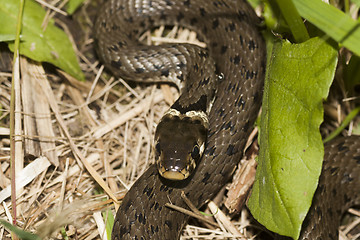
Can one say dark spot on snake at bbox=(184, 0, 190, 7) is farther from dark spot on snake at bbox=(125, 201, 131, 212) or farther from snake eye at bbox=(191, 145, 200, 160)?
dark spot on snake at bbox=(125, 201, 131, 212)

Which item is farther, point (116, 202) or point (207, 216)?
point (207, 216)

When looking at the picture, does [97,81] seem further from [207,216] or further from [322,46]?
[322,46]

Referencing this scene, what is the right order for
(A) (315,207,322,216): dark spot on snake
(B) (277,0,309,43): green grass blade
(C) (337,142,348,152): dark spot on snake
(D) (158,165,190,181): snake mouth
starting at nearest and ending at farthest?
(B) (277,0,309,43): green grass blade
(D) (158,165,190,181): snake mouth
(A) (315,207,322,216): dark spot on snake
(C) (337,142,348,152): dark spot on snake

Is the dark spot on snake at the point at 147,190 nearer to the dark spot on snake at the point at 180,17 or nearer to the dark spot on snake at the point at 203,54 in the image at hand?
the dark spot on snake at the point at 203,54

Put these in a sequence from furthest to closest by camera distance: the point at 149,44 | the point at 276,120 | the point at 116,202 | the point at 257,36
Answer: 1. the point at 149,44
2. the point at 257,36
3. the point at 116,202
4. the point at 276,120

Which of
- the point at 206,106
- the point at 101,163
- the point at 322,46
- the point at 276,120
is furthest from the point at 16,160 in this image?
the point at 322,46

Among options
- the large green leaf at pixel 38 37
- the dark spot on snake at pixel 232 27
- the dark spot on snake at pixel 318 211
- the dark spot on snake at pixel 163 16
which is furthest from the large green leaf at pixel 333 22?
the large green leaf at pixel 38 37

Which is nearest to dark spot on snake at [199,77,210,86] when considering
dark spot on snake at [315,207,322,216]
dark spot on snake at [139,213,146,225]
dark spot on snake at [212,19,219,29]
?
dark spot on snake at [212,19,219,29]

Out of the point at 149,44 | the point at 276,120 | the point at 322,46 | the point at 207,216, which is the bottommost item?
the point at 207,216
